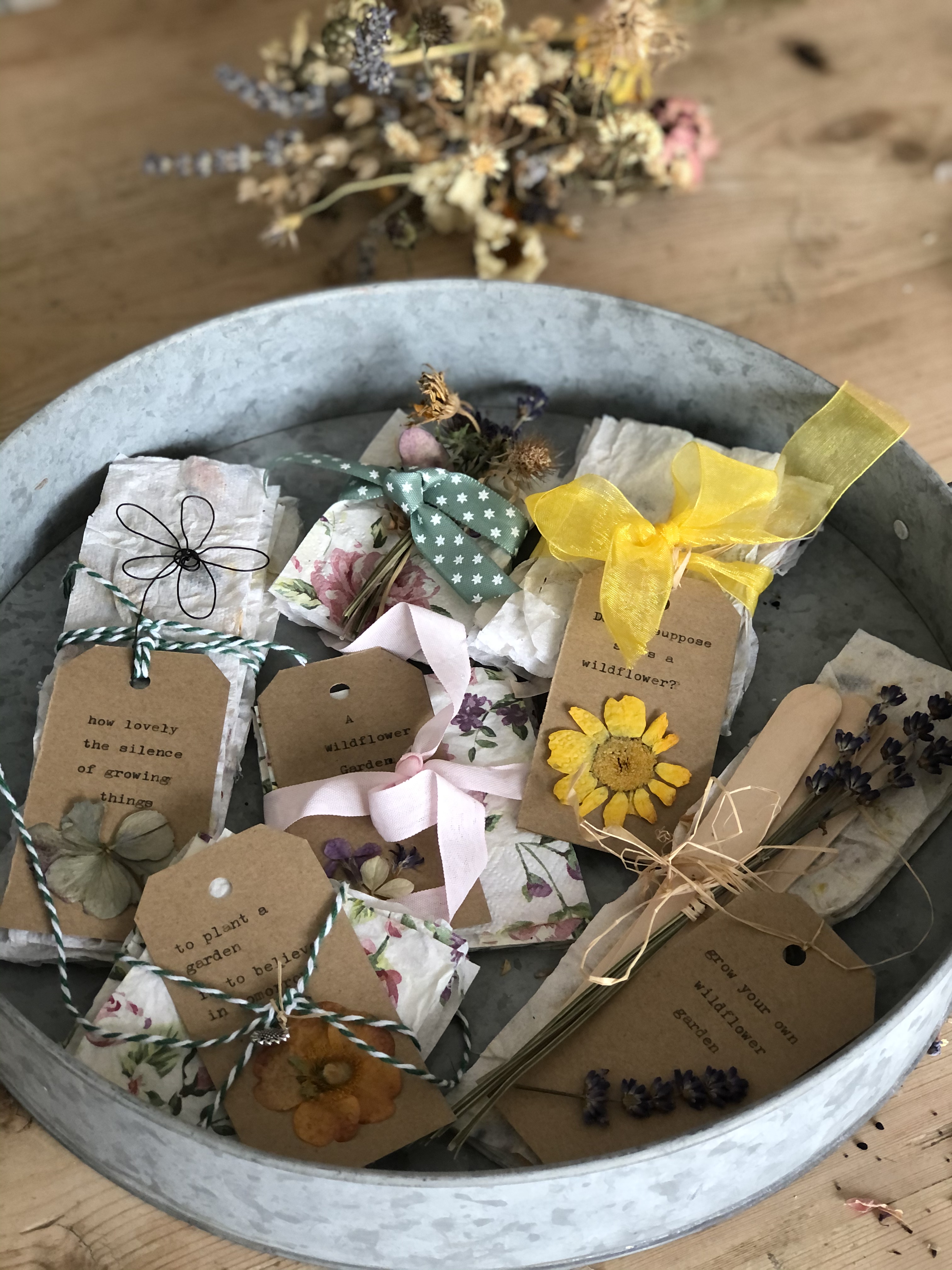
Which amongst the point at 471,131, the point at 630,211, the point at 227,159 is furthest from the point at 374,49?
the point at 630,211

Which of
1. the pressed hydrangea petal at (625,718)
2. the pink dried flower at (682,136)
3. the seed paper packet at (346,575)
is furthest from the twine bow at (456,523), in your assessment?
the pink dried flower at (682,136)

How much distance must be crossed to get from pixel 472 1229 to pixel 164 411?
661 millimetres

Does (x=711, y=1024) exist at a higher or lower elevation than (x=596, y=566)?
lower

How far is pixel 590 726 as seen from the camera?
0.89 meters

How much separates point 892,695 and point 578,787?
0.23m

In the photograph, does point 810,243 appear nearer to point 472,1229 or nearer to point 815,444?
point 815,444

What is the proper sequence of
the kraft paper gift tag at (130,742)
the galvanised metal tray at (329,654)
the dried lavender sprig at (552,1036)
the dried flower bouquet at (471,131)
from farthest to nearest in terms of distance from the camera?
the dried flower bouquet at (471,131), the kraft paper gift tag at (130,742), the dried lavender sprig at (552,1036), the galvanised metal tray at (329,654)

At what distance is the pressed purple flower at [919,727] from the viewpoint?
85cm

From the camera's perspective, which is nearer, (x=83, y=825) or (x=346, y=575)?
(x=83, y=825)

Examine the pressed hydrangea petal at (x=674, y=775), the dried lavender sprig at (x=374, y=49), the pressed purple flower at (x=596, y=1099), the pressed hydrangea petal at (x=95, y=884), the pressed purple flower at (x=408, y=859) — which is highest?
the dried lavender sprig at (x=374, y=49)

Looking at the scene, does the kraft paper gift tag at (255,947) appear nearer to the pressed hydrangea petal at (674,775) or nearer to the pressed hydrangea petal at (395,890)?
the pressed hydrangea petal at (395,890)

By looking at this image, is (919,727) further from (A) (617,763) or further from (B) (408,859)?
(B) (408,859)

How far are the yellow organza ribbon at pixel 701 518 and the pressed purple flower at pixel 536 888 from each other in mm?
168

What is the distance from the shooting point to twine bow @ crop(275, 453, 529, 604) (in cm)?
94
